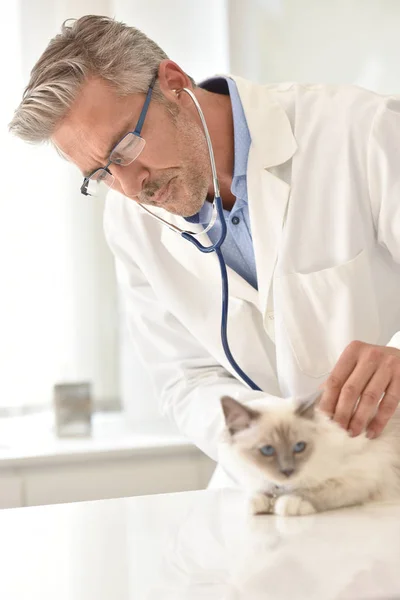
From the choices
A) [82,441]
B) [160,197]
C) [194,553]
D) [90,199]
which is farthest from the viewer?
[90,199]

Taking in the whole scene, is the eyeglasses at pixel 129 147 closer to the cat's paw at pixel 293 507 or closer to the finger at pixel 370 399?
the finger at pixel 370 399

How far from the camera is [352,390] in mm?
973

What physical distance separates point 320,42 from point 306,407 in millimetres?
1866

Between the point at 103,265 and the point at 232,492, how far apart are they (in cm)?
147

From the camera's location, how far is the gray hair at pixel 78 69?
1.30 m

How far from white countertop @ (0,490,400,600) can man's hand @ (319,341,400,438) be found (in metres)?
0.13

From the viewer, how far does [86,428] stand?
229 cm

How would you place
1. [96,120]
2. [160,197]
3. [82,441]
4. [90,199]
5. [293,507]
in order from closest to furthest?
[293,507]
[96,120]
[160,197]
[82,441]
[90,199]

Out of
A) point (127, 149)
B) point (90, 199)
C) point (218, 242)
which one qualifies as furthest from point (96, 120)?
point (90, 199)

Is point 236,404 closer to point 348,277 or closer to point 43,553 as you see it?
point 43,553

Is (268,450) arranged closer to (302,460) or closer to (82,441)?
(302,460)

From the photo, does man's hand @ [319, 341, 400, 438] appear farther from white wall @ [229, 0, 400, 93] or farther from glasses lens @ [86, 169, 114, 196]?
white wall @ [229, 0, 400, 93]

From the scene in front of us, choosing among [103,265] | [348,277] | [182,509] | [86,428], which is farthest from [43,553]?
[103,265]

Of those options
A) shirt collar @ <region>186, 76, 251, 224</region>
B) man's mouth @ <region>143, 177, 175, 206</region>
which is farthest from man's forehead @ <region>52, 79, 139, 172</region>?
shirt collar @ <region>186, 76, 251, 224</region>
